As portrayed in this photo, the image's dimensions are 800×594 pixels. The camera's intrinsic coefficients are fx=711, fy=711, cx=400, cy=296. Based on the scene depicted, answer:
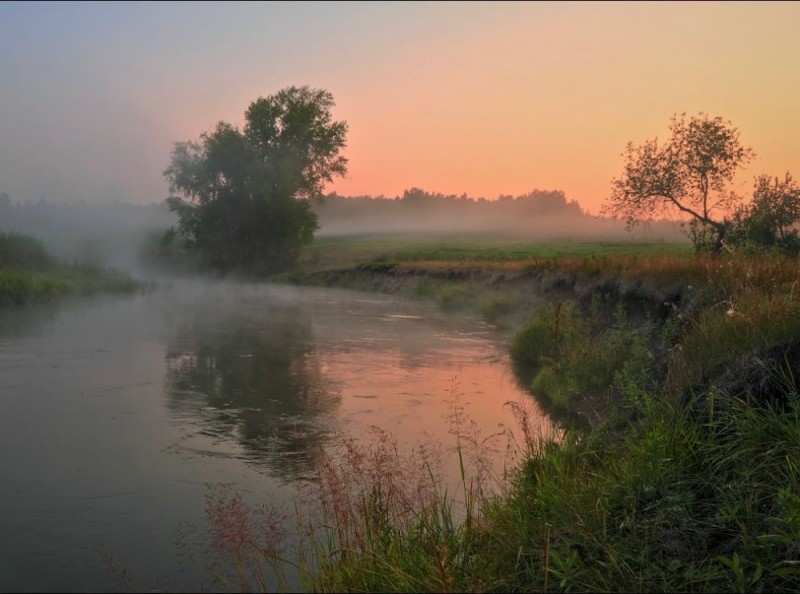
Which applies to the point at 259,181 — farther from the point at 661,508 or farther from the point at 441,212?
the point at 441,212

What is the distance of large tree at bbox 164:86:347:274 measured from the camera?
56.8m

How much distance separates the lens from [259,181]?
55.8 metres

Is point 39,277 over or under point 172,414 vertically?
over

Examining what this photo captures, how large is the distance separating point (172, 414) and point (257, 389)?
2502 millimetres

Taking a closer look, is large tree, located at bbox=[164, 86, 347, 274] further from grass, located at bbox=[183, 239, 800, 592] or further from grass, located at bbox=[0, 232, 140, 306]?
grass, located at bbox=[183, 239, 800, 592]

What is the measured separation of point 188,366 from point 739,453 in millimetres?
13441

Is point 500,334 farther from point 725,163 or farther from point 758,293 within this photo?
point 758,293

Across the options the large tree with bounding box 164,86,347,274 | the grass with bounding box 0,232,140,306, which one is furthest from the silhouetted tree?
the large tree with bounding box 164,86,347,274

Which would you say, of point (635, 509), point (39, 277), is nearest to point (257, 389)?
point (635, 509)

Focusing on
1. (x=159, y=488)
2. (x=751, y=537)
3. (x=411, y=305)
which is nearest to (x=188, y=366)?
(x=159, y=488)

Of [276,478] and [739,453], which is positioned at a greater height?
[739,453]

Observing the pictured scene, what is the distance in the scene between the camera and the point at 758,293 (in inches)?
371

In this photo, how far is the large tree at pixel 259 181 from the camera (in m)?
56.8

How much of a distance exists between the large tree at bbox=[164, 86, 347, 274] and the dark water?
3253 centimetres
